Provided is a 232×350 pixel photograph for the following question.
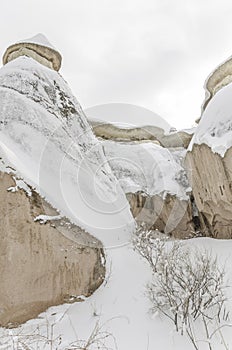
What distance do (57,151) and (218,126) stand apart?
3.32 metres

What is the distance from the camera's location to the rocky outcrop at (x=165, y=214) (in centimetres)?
983

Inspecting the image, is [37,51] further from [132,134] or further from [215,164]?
[215,164]

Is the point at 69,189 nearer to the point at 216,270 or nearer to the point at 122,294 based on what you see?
the point at 122,294

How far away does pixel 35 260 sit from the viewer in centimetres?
563

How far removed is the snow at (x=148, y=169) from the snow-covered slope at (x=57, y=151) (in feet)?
8.14

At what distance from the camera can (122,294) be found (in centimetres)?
579

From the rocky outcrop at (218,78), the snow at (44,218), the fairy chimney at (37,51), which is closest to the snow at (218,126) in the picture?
the snow at (44,218)

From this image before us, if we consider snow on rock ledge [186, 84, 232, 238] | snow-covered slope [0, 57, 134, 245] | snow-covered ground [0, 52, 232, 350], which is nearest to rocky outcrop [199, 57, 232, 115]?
snow-covered ground [0, 52, 232, 350]

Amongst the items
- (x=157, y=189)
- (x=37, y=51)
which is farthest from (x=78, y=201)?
(x=37, y=51)

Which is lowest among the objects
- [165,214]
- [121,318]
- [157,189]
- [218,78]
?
[165,214]

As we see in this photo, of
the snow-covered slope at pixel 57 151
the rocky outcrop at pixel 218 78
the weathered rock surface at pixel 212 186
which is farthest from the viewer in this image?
the rocky outcrop at pixel 218 78

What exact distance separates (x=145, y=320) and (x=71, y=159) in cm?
378

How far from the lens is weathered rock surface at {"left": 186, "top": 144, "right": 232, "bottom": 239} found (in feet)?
23.1

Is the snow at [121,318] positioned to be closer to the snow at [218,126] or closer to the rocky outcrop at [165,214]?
the snow at [218,126]
